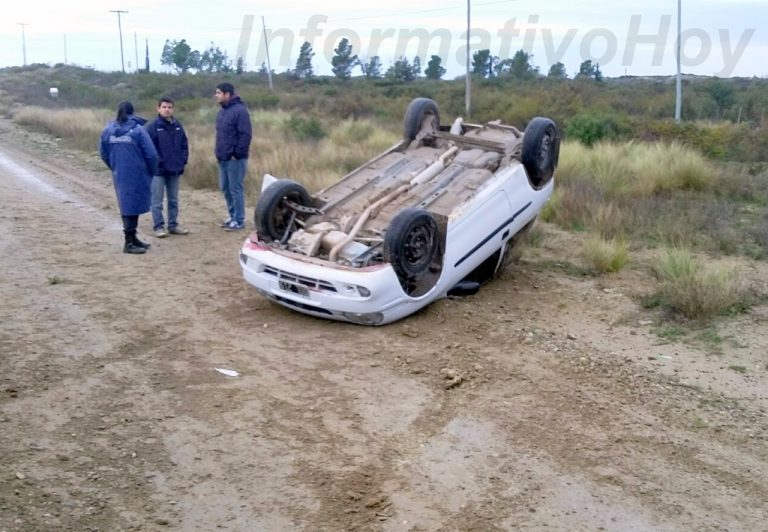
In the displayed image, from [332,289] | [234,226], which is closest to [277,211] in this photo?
[332,289]

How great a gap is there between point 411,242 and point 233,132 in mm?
4392

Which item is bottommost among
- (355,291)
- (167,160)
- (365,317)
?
(365,317)

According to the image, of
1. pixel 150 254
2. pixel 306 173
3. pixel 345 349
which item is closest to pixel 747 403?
pixel 345 349

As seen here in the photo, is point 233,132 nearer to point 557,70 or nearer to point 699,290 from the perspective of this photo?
point 699,290

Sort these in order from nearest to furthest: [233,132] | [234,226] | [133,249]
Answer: [133,249], [233,132], [234,226]

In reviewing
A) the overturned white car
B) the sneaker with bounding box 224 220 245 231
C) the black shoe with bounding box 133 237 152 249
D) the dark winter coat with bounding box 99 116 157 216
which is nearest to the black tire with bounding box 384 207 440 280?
the overturned white car

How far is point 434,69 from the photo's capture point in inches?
2571

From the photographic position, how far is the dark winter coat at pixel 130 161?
9.34 metres

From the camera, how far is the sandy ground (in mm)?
4246

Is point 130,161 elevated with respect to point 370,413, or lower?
elevated

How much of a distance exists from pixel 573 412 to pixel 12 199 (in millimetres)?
10398

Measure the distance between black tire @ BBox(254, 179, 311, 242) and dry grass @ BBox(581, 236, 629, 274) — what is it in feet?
10.0

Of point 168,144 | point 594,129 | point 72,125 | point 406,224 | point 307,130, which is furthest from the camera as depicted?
point 72,125

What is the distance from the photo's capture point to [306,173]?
551 inches
